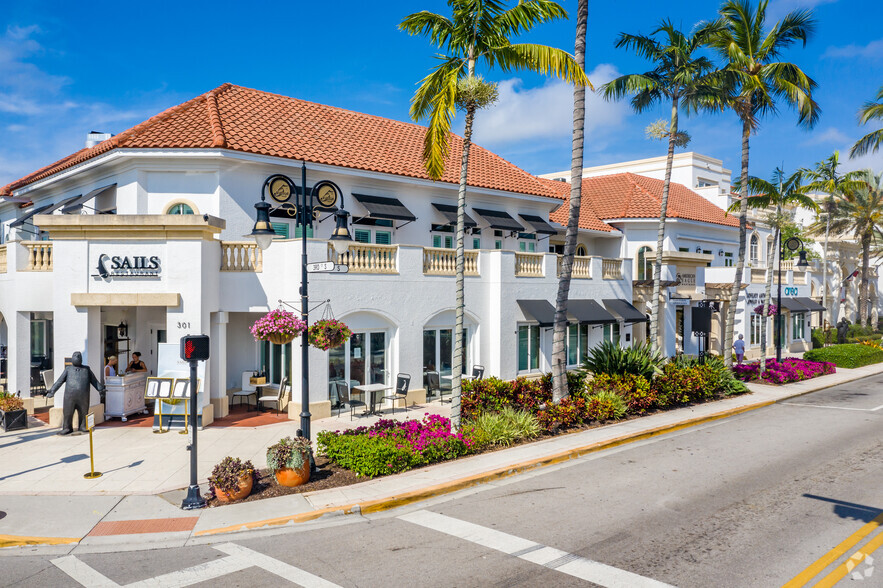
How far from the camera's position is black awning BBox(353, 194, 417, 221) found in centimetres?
2098

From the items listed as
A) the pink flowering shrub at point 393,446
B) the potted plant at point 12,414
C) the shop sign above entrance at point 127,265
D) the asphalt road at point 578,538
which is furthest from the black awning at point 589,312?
the potted plant at point 12,414

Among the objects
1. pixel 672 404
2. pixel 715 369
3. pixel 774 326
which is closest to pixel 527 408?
pixel 672 404

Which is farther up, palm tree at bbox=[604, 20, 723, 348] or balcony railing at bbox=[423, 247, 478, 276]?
palm tree at bbox=[604, 20, 723, 348]

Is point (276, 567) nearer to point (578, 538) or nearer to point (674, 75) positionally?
point (578, 538)

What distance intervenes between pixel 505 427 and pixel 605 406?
3.87 meters

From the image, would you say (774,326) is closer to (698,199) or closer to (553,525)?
(698,199)

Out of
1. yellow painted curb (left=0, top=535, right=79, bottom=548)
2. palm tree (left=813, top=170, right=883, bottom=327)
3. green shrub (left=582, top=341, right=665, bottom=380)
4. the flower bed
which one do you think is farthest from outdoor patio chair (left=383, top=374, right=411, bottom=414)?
palm tree (left=813, top=170, right=883, bottom=327)

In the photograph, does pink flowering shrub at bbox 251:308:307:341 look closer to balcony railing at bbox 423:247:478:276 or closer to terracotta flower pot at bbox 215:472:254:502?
terracotta flower pot at bbox 215:472:254:502

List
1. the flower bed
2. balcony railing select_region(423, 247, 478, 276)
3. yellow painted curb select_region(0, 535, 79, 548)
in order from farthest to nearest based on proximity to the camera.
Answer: the flower bed < balcony railing select_region(423, 247, 478, 276) < yellow painted curb select_region(0, 535, 79, 548)

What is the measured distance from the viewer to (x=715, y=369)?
71.0 ft

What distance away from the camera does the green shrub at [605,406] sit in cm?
1614

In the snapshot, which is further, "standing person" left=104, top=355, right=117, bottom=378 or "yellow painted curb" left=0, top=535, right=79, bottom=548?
"standing person" left=104, top=355, right=117, bottom=378

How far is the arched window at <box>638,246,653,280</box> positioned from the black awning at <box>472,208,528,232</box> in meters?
9.94

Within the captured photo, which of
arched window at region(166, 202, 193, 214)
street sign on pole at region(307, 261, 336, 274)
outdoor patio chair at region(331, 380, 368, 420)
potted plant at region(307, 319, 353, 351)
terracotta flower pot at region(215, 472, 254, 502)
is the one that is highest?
arched window at region(166, 202, 193, 214)
